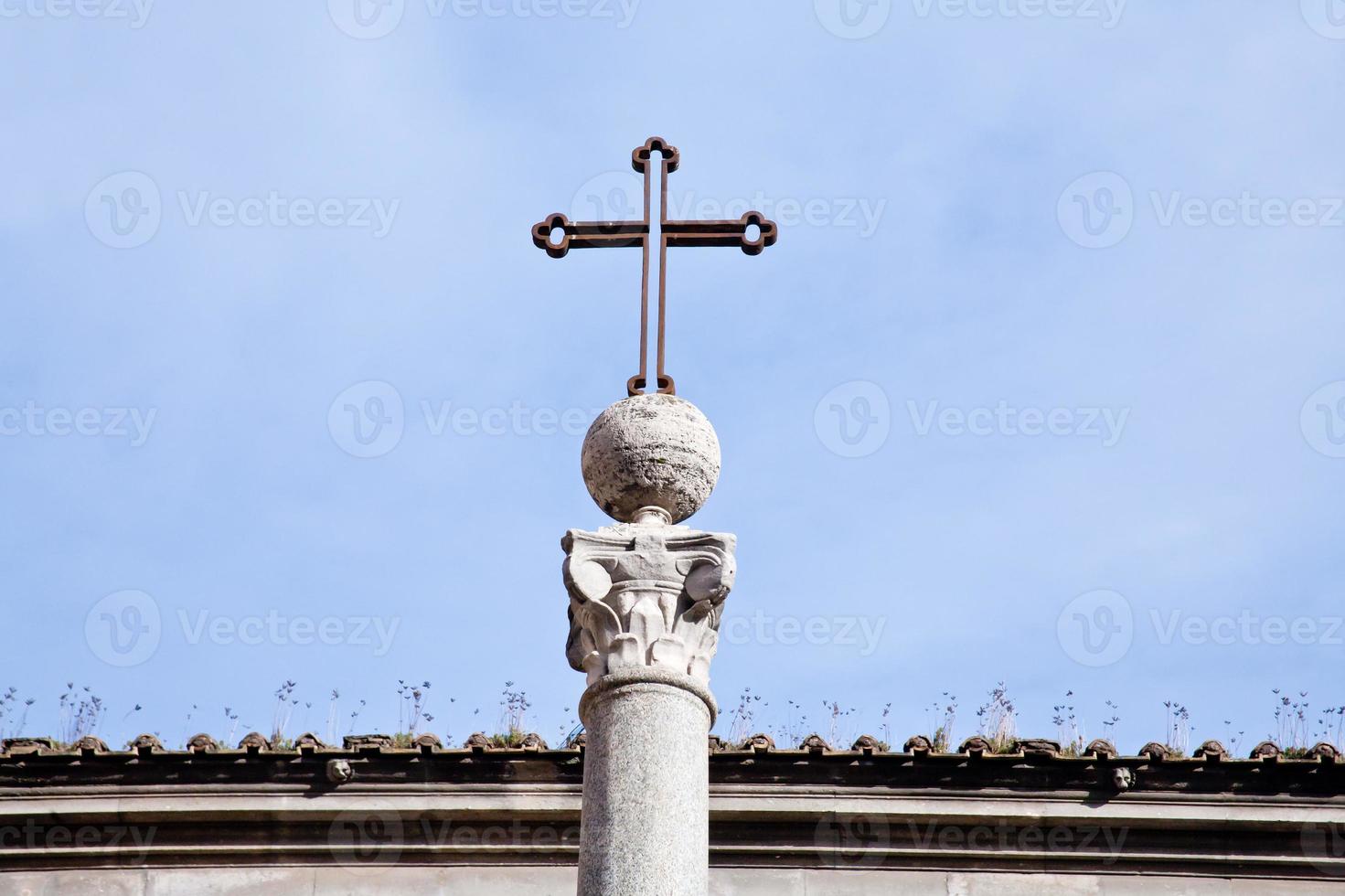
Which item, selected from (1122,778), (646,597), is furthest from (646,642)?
(1122,778)

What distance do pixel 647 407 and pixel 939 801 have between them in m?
5.54

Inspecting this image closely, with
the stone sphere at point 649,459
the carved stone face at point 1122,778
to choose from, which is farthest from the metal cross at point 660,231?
the carved stone face at point 1122,778

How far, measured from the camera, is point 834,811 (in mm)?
13148

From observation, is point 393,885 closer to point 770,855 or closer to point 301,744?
point 301,744

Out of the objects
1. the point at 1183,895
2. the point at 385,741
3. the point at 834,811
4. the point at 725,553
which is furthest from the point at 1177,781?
the point at 725,553

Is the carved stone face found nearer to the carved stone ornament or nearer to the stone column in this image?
the stone column

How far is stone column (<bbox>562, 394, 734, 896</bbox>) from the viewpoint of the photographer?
7.36 m

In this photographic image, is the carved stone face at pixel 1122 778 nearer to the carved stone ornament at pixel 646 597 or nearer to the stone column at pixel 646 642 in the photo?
the stone column at pixel 646 642

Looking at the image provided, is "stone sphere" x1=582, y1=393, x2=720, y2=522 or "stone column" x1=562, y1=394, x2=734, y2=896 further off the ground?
"stone sphere" x1=582, y1=393, x2=720, y2=522

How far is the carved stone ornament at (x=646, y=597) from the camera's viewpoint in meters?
7.84

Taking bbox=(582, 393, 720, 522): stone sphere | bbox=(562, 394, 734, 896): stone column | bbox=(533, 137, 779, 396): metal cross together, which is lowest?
bbox=(562, 394, 734, 896): stone column

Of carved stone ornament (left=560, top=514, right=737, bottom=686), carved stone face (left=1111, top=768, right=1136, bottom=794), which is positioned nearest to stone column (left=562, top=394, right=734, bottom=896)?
carved stone ornament (left=560, top=514, right=737, bottom=686)

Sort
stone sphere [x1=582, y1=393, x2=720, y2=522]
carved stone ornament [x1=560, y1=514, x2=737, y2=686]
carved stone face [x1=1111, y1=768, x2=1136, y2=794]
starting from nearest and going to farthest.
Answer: carved stone ornament [x1=560, y1=514, x2=737, y2=686], stone sphere [x1=582, y1=393, x2=720, y2=522], carved stone face [x1=1111, y1=768, x2=1136, y2=794]

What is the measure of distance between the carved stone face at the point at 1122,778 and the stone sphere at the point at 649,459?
5.49 metres
